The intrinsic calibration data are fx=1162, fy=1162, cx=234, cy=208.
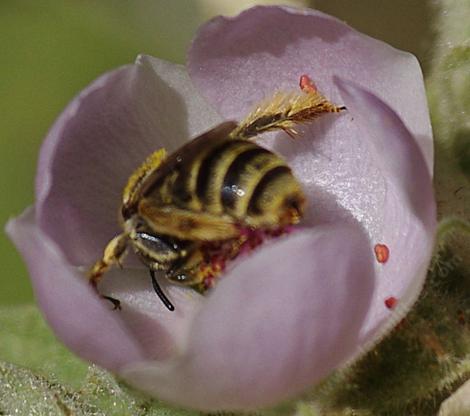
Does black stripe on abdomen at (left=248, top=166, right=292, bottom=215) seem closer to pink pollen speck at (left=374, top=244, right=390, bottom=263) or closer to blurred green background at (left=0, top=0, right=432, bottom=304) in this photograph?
pink pollen speck at (left=374, top=244, right=390, bottom=263)

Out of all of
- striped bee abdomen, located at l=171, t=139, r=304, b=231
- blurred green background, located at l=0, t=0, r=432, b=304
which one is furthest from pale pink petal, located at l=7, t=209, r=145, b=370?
blurred green background, located at l=0, t=0, r=432, b=304

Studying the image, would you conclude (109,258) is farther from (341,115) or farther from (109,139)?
(341,115)

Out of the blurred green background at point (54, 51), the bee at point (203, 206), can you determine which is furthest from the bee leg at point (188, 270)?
the blurred green background at point (54, 51)

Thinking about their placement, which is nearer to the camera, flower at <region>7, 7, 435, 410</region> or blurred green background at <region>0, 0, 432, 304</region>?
flower at <region>7, 7, 435, 410</region>

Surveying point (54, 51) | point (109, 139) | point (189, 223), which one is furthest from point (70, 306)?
point (54, 51)

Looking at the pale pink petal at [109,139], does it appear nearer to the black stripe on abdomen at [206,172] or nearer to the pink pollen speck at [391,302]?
the black stripe on abdomen at [206,172]

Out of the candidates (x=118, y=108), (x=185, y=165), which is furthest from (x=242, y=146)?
(x=118, y=108)

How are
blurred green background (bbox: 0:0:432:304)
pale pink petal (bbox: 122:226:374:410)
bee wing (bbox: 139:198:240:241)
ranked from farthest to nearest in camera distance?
blurred green background (bbox: 0:0:432:304) → bee wing (bbox: 139:198:240:241) → pale pink petal (bbox: 122:226:374:410)

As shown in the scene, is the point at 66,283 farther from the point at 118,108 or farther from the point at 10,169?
the point at 10,169
